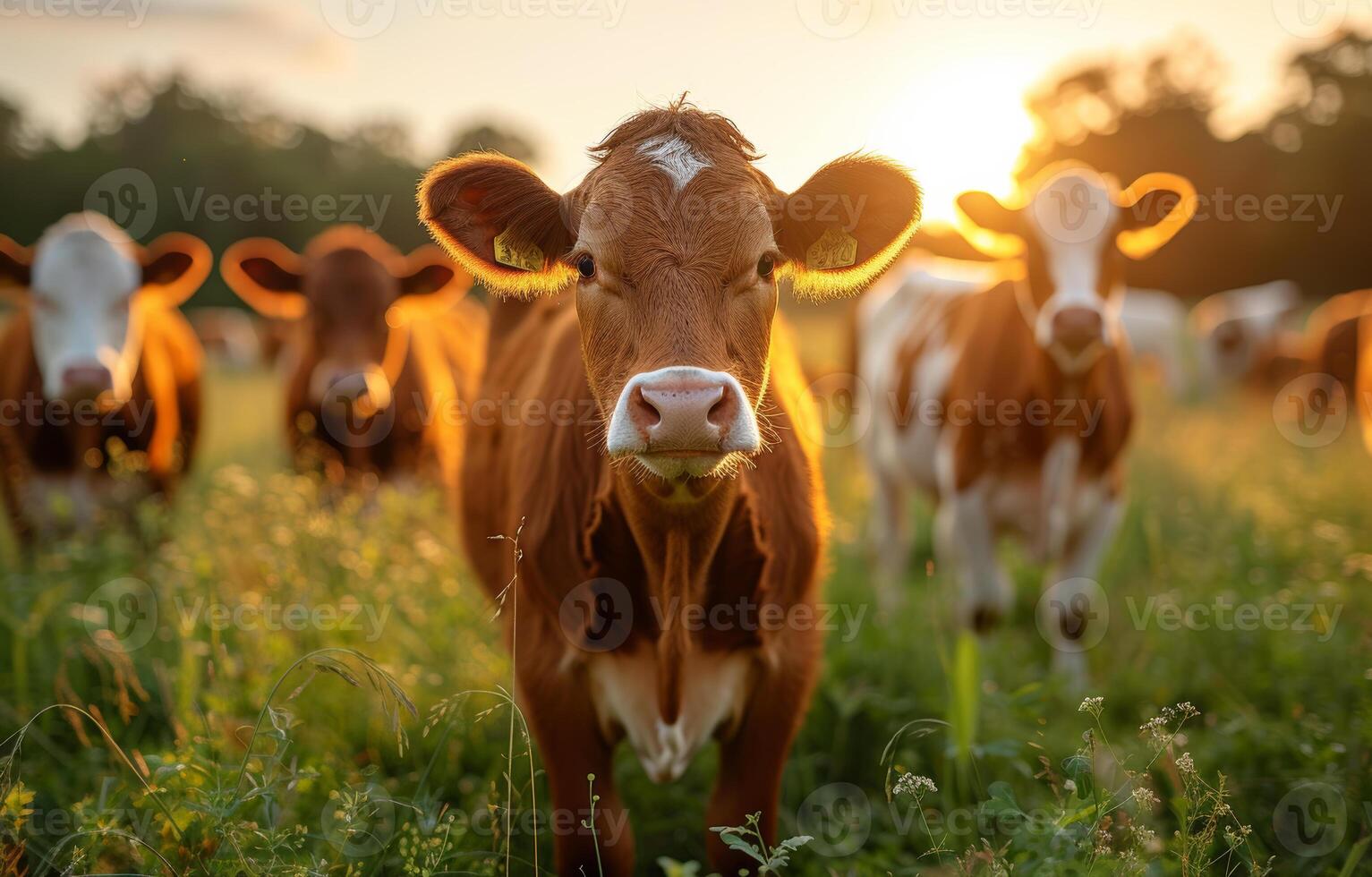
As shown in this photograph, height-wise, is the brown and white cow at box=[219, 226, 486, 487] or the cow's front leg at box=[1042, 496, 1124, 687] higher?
the brown and white cow at box=[219, 226, 486, 487]

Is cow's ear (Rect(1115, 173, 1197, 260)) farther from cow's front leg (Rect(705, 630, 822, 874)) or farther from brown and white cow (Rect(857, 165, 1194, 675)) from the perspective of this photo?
cow's front leg (Rect(705, 630, 822, 874))

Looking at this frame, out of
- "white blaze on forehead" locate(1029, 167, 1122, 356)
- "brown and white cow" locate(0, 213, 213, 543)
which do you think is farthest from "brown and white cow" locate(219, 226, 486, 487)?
"white blaze on forehead" locate(1029, 167, 1122, 356)

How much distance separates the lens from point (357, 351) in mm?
6086

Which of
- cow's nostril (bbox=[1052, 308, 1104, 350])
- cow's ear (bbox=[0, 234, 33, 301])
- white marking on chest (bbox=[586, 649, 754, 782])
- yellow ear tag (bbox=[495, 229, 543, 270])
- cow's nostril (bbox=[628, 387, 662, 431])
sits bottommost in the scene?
white marking on chest (bbox=[586, 649, 754, 782])

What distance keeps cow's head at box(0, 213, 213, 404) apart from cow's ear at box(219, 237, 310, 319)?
1.54 ft

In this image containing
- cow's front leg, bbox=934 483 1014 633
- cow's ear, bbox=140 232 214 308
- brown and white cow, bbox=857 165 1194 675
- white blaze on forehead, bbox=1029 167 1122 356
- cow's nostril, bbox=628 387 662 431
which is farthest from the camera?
cow's ear, bbox=140 232 214 308

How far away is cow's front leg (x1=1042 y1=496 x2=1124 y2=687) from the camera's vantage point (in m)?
4.62

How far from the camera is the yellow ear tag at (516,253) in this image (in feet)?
9.12

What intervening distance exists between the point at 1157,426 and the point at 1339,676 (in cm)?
723

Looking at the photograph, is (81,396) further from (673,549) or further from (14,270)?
(673,549)

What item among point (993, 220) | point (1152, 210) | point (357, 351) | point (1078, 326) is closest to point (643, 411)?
point (1078, 326)

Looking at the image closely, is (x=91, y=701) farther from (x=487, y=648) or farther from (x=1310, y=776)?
(x=1310, y=776)

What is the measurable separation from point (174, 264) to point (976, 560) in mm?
4967

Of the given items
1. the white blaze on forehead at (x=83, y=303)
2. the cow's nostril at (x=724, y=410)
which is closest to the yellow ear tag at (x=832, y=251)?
the cow's nostril at (x=724, y=410)
